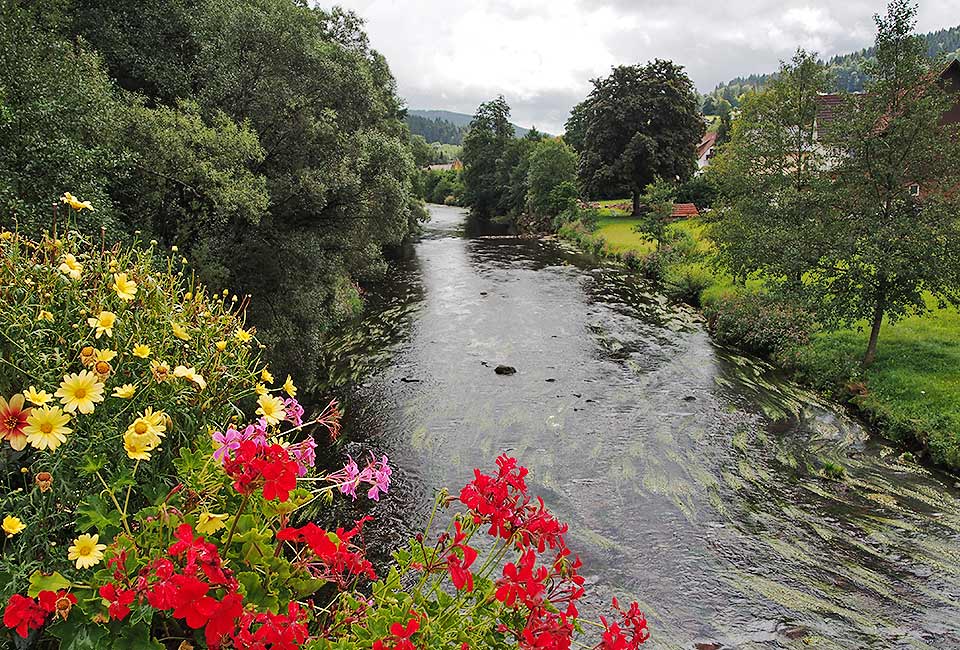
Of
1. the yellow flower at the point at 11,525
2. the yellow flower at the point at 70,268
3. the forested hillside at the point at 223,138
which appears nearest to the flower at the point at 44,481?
the yellow flower at the point at 11,525

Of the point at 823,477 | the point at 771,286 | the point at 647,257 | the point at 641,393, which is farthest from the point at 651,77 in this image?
the point at 823,477

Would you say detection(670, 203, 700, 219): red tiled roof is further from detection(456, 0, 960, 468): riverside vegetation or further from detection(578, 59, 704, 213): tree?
detection(456, 0, 960, 468): riverside vegetation

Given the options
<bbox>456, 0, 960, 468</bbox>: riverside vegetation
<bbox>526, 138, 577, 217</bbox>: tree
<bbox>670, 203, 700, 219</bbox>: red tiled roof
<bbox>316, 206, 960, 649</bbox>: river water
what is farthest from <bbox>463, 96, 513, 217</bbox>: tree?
<bbox>316, 206, 960, 649</bbox>: river water

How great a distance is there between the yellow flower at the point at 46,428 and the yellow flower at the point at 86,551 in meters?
0.31

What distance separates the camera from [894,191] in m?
13.4

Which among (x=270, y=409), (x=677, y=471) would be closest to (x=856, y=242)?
(x=677, y=471)

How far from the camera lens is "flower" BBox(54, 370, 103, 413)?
1.89 metres

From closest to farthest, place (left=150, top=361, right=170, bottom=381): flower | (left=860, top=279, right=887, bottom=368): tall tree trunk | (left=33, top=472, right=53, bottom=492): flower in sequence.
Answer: (left=33, top=472, right=53, bottom=492): flower → (left=150, top=361, right=170, bottom=381): flower → (left=860, top=279, right=887, bottom=368): tall tree trunk

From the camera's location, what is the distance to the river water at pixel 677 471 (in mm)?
7285

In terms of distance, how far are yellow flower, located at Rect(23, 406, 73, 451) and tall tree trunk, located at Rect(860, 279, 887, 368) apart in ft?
51.9

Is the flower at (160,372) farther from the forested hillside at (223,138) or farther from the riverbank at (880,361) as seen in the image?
the riverbank at (880,361)

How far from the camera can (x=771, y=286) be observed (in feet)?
52.0

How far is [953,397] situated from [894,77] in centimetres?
720

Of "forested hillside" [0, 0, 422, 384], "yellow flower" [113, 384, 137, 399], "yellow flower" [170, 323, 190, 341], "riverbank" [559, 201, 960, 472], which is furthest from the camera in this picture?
"riverbank" [559, 201, 960, 472]
